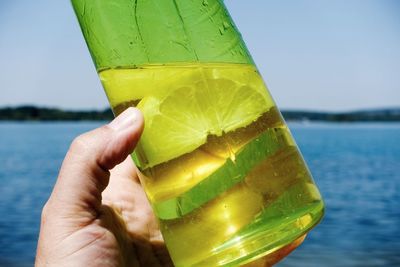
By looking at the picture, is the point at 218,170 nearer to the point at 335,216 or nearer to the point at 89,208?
the point at 89,208

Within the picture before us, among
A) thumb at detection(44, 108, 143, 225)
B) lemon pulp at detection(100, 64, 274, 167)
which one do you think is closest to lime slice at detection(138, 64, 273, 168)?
lemon pulp at detection(100, 64, 274, 167)

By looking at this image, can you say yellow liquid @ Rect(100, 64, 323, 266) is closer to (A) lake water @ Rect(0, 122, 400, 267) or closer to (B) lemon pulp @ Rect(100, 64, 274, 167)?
(B) lemon pulp @ Rect(100, 64, 274, 167)

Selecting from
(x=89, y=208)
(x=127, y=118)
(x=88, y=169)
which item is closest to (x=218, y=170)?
(x=127, y=118)

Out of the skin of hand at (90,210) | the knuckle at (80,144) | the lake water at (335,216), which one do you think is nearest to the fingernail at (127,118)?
the skin of hand at (90,210)

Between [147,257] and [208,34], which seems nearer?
[208,34]

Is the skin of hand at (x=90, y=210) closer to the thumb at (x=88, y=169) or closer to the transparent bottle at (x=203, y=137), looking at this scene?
the thumb at (x=88, y=169)

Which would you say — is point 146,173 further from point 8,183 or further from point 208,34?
point 8,183

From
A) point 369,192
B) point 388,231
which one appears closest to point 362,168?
point 369,192
